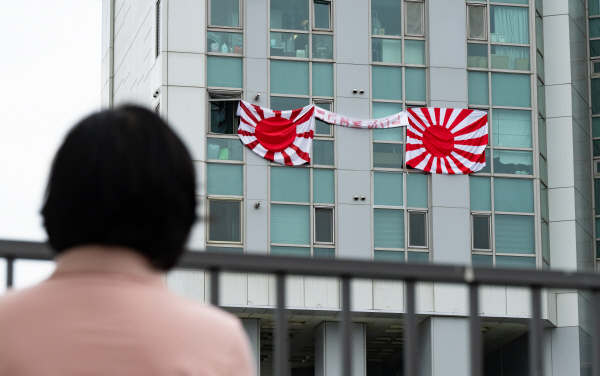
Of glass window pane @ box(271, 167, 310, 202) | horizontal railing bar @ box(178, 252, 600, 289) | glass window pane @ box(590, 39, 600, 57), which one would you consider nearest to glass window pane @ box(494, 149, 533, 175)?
glass window pane @ box(271, 167, 310, 202)

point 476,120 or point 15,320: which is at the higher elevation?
point 476,120

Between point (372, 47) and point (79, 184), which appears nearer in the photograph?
point (79, 184)

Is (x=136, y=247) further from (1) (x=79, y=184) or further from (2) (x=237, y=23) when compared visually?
(2) (x=237, y=23)

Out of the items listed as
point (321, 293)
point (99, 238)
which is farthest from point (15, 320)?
point (321, 293)

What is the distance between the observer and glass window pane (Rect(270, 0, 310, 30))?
36.4 m

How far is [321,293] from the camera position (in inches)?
1398

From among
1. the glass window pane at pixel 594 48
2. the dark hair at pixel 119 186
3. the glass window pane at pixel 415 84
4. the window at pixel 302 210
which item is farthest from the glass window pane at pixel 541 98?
the dark hair at pixel 119 186

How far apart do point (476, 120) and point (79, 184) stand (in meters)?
Result: 35.3

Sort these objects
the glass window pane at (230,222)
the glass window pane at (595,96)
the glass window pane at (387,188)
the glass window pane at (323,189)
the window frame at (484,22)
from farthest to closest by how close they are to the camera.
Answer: the glass window pane at (595,96)
the window frame at (484,22)
the glass window pane at (387,188)
the glass window pane at (323,189)
the glass window pane at (230,222)

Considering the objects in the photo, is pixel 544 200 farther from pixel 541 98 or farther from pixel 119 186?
pixel 119 186

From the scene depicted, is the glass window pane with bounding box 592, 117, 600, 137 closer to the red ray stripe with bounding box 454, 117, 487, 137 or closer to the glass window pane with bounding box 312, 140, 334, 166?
the red ray stripe with bounding box 454, 117, 487, 137

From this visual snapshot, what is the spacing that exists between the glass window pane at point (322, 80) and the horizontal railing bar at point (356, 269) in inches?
1312

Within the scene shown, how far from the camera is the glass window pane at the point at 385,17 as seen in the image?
3700 cm

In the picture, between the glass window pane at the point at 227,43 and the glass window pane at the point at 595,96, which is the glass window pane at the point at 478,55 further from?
the glass window pane at the point at 227,43
